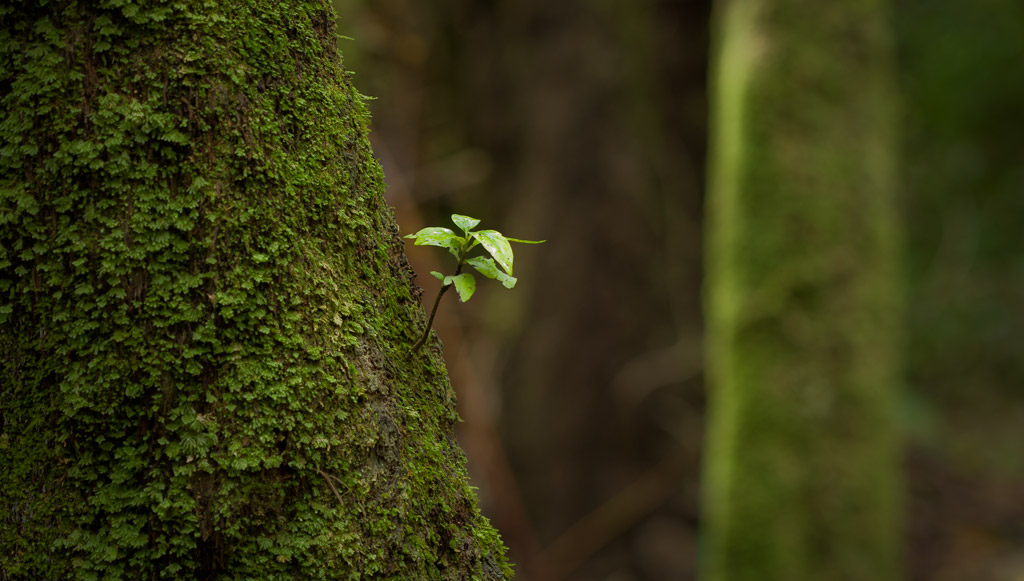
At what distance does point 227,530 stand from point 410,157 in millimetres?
4195

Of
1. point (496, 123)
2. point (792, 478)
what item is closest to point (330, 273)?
point (792, 478)

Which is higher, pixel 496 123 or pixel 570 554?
pixel 496 123

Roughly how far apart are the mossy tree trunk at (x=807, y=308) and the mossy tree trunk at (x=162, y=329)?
387 cm

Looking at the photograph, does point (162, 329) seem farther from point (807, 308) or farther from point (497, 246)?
point (807, 308)

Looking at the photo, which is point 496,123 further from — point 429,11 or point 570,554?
point 570,554

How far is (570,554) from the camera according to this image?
595 centimetres

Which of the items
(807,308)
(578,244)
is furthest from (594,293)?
(807,308)

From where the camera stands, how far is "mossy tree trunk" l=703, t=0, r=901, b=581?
4.41 m

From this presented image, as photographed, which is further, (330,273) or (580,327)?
(580,327)

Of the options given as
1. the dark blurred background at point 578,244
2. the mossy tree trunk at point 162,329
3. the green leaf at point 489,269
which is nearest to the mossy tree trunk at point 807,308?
the dark blurred background at point 578,244

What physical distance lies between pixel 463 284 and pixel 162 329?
1.26 feet

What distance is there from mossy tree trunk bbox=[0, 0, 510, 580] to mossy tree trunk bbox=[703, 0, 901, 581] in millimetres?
3870

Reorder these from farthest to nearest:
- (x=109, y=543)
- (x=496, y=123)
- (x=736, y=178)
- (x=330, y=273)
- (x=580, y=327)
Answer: (x=496, y=123) < (x=580, y=327) < (x=736, y=178) < (x=330, y=273) < (x=109, y=543)

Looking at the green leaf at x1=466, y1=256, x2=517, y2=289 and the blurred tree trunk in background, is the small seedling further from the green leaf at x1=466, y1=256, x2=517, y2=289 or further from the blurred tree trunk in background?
the blurred tree trunk in background
